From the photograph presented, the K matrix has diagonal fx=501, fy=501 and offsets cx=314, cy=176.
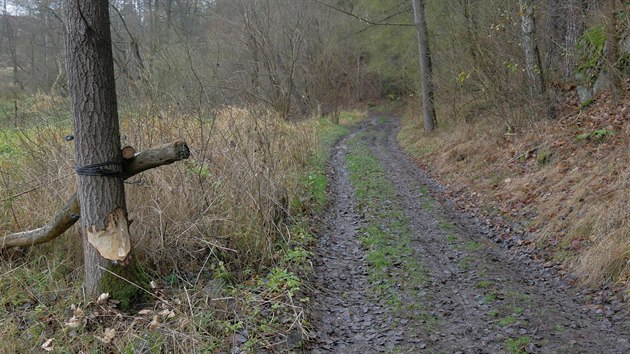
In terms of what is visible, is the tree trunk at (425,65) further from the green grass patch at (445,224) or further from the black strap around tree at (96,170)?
the black strap around tree at (96,170)

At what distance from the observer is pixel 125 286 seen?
17.1 feet

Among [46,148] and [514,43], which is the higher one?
[514,43]

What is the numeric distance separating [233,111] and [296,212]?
210 cm

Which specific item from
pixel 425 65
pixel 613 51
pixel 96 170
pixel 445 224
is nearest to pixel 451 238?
pixel 445 224

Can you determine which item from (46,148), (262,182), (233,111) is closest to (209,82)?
(233,111)

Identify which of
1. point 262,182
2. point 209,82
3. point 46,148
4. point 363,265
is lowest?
point 363,265

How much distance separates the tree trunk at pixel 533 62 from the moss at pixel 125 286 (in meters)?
9.71

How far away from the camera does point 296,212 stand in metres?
9.01

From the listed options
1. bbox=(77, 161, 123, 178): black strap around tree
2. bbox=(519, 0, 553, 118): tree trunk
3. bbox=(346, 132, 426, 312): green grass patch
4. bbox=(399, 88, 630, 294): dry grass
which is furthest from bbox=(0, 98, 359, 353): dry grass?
bbox=(519, 0, 553, 118): tree trunk

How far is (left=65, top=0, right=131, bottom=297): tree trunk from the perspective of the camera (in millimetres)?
4781

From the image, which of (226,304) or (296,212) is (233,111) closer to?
(296,212)

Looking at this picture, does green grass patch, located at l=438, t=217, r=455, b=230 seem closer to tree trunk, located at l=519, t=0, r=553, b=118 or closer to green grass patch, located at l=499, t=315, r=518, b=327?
green grass patch, located at l=499, t=315, r=518, b=327

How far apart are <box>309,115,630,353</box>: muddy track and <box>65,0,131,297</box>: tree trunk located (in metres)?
2.31

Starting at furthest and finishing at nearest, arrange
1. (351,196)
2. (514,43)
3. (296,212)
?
(514,43) < (351,196) < (296,212)
